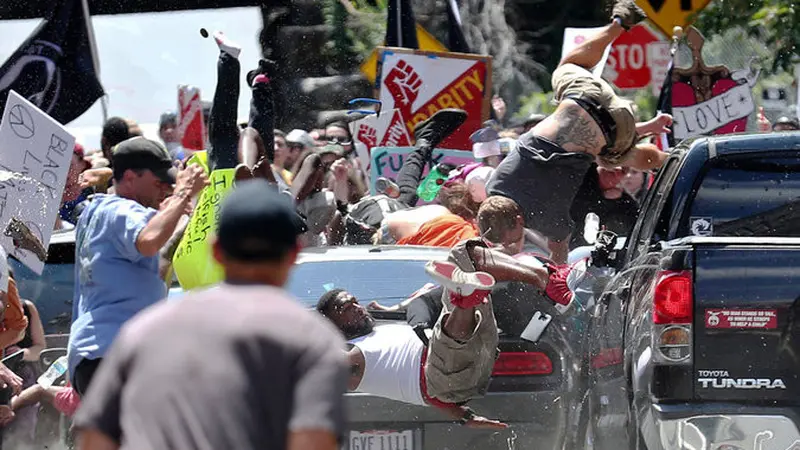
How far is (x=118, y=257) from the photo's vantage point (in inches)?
287

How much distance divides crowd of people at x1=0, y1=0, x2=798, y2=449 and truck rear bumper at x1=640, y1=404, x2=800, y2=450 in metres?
1.28

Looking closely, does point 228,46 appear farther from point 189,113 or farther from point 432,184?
point 189,113

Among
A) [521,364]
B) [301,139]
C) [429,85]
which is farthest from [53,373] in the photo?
[429,85]

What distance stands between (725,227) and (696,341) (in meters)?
0.70

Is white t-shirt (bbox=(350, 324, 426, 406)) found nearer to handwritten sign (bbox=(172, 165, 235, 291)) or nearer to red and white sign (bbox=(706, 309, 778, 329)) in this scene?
handwritten sign (bbox=(172, 165, 235, 291))

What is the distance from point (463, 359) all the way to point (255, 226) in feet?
13.6

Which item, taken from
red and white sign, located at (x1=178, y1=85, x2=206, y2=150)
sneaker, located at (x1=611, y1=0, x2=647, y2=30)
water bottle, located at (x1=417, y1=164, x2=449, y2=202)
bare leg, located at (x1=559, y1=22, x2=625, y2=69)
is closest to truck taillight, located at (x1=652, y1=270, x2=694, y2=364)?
bare leg, located at (x1=559, y1=22, x2=625, y2=69)

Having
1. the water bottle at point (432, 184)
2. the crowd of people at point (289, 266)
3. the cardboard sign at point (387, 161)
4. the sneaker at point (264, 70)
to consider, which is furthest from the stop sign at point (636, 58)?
the sneaker at point (264, 70)

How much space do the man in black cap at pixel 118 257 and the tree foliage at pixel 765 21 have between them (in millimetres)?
9203

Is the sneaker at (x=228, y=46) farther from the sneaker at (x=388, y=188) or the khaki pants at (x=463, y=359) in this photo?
the sneaker at (x=388, y=188)

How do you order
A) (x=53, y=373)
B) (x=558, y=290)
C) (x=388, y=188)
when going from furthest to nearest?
1. (x=388, y=188)
2. (x=53, y=373)
3. (x=558, y=290)

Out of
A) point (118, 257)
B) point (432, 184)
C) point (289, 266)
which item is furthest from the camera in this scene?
point (432, 184)

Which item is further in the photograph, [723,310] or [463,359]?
[463,359]

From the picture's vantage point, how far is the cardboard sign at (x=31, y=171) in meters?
9.66
